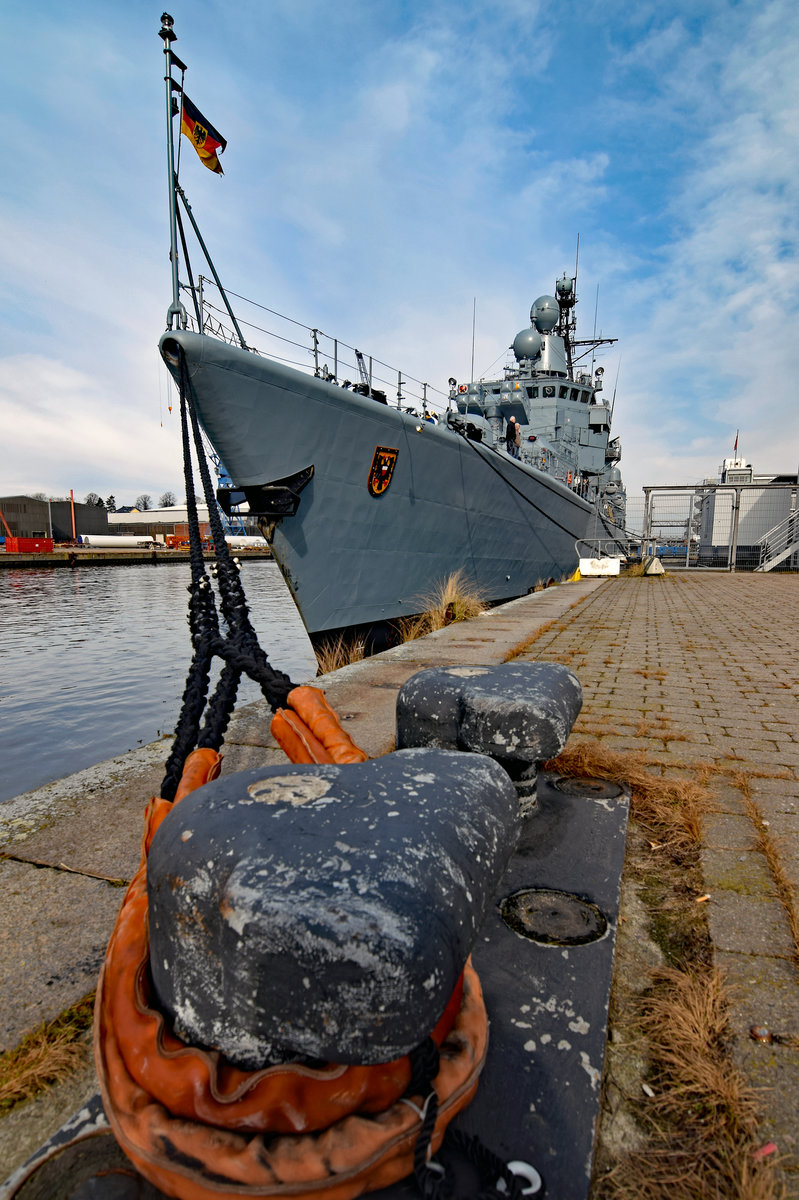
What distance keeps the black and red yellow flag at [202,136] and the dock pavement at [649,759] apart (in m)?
5.62

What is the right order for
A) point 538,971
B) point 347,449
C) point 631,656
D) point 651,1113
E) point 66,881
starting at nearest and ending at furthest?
1. point 651,1113
2. point 538,971
3. point 66,881
4. point 631,656
5. point 347,449

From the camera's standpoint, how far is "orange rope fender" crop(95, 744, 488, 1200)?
2.53 feet

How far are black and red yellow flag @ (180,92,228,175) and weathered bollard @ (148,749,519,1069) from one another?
24.0 feet

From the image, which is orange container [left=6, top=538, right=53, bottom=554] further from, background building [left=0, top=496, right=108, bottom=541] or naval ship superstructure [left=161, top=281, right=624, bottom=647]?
naval ship superstructure [left=161, top=281, right=624, bottom=647]

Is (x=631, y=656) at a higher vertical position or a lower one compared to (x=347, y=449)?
lower

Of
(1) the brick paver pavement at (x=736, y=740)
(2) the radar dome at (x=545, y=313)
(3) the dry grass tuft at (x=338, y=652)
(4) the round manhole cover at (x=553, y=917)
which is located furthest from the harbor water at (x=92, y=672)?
(2) the radar dome at (x=545, y=313)

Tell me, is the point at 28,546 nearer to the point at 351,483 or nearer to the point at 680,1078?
the point at 351,483

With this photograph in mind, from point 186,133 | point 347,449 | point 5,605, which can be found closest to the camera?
point 186,133

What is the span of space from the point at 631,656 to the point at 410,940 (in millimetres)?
4854

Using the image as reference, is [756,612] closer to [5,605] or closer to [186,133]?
[186,133]

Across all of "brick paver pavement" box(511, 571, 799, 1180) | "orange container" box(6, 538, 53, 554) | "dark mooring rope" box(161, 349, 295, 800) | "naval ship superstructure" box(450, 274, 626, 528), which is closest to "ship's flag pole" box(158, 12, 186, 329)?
"dark mooring rope" box(161, 349, 295, 800)

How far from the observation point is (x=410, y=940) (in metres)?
0.75

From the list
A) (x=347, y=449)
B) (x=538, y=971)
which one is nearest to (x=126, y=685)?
(x=347, y=449)

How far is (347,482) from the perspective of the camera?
7.71 meters
